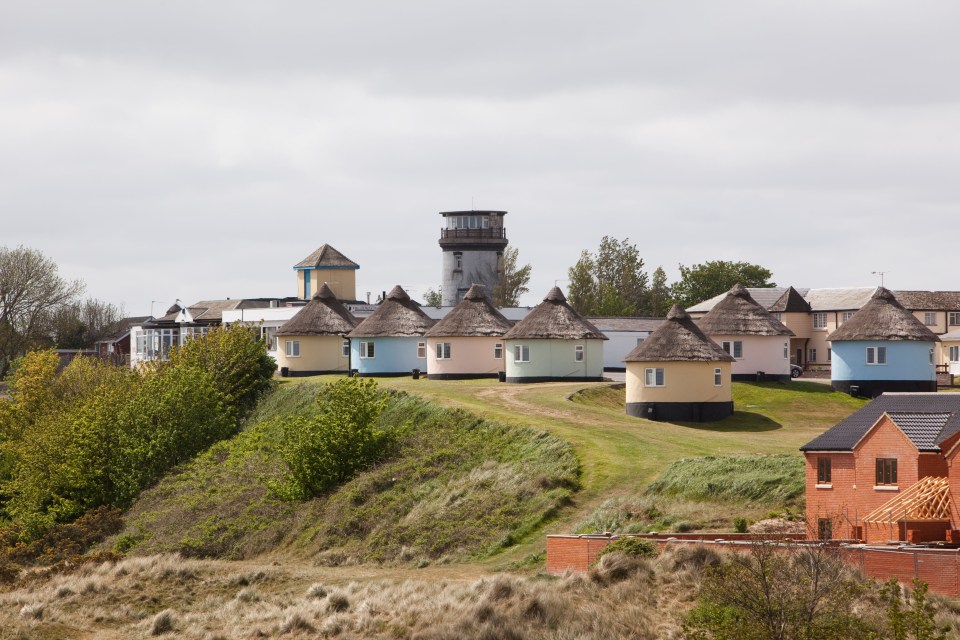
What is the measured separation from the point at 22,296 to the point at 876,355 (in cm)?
7770

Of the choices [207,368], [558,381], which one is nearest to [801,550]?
→ [558,381]

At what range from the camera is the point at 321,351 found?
91.7 meters

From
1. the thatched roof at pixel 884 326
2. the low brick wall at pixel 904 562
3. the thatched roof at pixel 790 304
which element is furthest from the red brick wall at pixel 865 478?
the thatched roof at pixel 790 304

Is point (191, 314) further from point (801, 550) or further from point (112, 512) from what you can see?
point (801, 550)

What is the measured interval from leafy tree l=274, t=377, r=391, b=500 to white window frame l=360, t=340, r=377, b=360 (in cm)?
2413

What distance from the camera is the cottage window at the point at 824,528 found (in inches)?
1615

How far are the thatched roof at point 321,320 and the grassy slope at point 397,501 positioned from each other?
837 inches

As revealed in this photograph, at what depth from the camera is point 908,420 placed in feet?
135

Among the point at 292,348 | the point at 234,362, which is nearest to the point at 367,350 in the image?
the point at 292,348

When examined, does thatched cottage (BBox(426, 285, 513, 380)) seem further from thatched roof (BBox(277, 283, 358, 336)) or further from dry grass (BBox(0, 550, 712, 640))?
dry grass (BBox(0, 550, 712, 640))

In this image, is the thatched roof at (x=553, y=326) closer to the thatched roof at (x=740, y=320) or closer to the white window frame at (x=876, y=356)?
the thatched roof at (x=740, y=320)

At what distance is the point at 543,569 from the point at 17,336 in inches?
3673

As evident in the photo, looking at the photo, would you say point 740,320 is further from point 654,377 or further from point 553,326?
point 654,377

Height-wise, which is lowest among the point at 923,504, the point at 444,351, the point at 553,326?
the point at 923,504
